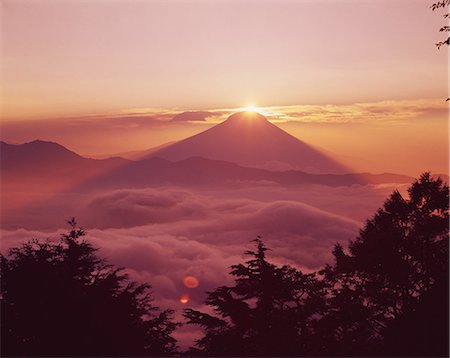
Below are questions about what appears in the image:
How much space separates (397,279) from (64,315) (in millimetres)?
9842

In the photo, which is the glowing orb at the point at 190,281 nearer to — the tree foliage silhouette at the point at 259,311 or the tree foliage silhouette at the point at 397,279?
the tree foliage silhouette at the point at 259,311

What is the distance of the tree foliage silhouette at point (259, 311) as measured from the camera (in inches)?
504

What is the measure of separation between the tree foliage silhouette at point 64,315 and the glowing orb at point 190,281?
503 feet

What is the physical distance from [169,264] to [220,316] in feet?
550

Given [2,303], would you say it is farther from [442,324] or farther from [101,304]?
[442,324]

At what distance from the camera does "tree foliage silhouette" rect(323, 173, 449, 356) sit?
1053 centimetres

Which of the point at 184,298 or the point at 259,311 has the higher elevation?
the point at 259,311

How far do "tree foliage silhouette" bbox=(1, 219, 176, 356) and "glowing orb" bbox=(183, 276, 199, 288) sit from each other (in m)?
153

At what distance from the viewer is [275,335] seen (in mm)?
12055

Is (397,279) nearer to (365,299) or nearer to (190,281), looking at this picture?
(365,299)

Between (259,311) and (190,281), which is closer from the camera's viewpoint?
(259,311)

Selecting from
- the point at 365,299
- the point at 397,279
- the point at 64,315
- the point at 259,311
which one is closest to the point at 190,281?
the point at 64,315

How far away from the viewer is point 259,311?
15023 millimetres

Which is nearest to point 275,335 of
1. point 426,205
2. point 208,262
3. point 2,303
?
point 426,205
